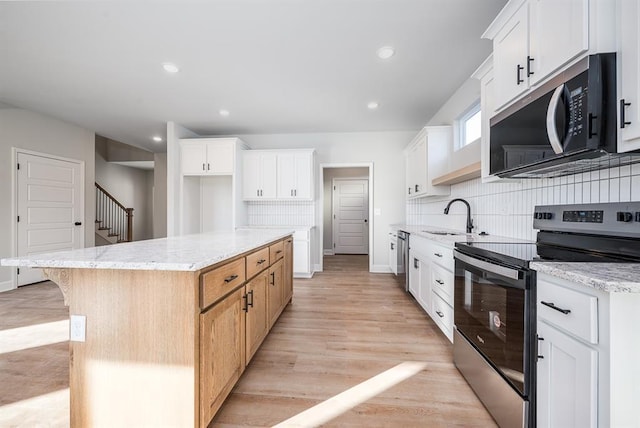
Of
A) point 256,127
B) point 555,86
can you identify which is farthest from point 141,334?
point 256,127

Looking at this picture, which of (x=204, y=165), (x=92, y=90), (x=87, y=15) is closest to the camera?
(x=87, y=15)

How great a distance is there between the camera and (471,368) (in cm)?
174

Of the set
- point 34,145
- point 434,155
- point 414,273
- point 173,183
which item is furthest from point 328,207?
point 34,145

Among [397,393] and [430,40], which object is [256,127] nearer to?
[430,40]

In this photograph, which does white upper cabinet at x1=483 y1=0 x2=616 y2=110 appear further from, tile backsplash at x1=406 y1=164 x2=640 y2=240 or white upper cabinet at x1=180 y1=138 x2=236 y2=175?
white upper cabinet at x1=180 y1=138 x2=236 y2=175

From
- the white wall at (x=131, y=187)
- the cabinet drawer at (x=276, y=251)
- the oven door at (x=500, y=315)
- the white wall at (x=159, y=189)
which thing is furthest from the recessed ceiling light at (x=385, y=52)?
the white wall at (x=131, y=187)

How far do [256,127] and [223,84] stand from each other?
1.63 meters

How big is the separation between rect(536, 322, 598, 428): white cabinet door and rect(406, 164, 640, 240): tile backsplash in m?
0.90

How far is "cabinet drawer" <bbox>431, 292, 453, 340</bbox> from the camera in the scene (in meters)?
2.23

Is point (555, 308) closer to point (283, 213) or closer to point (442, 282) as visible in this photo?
point (442, 282)

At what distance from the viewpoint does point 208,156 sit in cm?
465

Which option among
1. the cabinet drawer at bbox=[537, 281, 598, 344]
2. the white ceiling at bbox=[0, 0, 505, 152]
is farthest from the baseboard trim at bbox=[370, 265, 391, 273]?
the cabinet drawer at bbox=[537, 281, 598, 344]

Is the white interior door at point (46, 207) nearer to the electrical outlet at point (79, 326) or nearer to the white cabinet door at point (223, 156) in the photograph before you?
the white cabinet door at point (223, 156)

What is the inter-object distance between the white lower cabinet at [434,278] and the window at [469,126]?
4.38 feet
